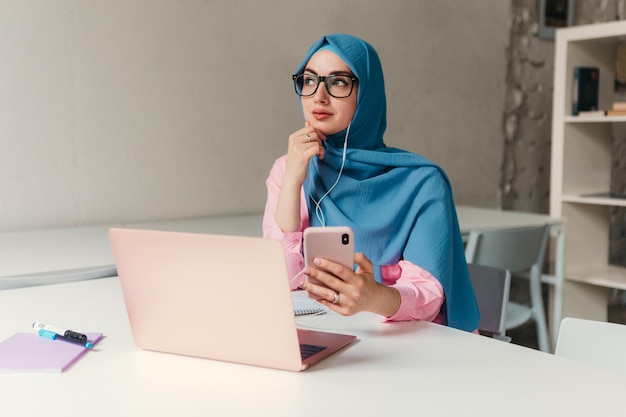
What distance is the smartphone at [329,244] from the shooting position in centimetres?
106

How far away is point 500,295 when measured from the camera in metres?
1.92

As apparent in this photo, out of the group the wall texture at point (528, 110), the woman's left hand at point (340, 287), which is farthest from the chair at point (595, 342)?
the wall texture at point (528, 110)

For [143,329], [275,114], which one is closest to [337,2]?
[275,114]

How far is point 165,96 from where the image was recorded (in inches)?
105

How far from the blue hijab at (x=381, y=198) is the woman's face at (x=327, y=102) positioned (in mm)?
18

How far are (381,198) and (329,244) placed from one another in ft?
1.49

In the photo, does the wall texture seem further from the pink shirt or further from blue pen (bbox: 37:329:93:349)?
blue pen (bbox: 37:329:93:349)

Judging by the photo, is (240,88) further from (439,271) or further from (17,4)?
(439,271)

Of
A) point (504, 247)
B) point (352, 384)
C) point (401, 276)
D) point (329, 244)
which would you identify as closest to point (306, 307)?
point (401, 276)

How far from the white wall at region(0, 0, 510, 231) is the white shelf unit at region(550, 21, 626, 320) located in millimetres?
Answer: 642

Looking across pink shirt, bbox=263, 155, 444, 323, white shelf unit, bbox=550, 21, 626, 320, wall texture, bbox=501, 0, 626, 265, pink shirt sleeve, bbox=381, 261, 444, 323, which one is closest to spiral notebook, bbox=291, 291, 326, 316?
pink shirt, bbox=263, 155, 444, 323

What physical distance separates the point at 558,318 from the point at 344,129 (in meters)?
1.83

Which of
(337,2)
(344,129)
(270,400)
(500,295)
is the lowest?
(500,295)

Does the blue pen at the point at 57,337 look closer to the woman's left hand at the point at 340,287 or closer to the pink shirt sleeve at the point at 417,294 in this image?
the woman's left hand at the point at 340,287
